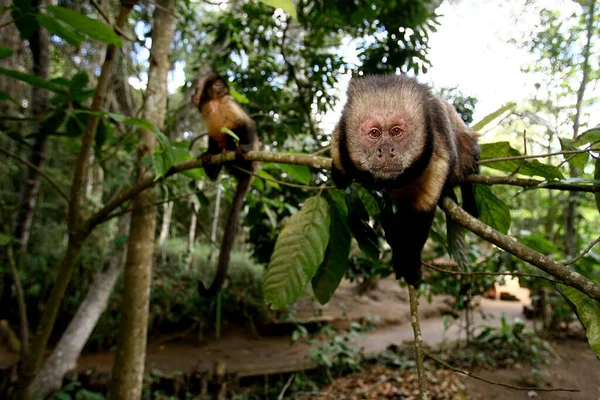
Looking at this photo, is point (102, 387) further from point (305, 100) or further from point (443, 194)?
point (443, 194)

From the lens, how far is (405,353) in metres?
7.56

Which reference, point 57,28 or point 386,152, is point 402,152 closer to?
point 386,152

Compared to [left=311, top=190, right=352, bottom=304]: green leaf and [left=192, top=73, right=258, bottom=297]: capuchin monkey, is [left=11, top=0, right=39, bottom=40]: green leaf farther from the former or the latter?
[left=311, top=190, right=352, bottom=304]: green leaf

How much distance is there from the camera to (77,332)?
19.5 feet

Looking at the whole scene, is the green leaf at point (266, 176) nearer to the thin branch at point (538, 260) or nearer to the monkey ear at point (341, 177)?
the monkey ear at point (341, 177)

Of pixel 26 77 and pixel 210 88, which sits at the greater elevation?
pixel 210 88

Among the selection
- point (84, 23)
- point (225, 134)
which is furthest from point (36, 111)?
point (84, 23)

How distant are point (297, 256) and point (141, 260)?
5.26 feet

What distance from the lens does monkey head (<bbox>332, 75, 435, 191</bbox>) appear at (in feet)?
6.12

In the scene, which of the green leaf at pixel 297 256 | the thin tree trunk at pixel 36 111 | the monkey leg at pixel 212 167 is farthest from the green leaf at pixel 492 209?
the thin tree trunk at pixel 36 111

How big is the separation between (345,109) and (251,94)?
132 inches

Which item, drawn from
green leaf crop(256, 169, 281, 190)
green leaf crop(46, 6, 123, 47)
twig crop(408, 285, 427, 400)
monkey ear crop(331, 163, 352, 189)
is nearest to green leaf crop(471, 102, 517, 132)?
monkey ear crop(331, 163, 352, 189)

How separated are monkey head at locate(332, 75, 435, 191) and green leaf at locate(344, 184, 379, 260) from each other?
157 mm

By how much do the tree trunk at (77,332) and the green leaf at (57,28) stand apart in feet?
14.5
